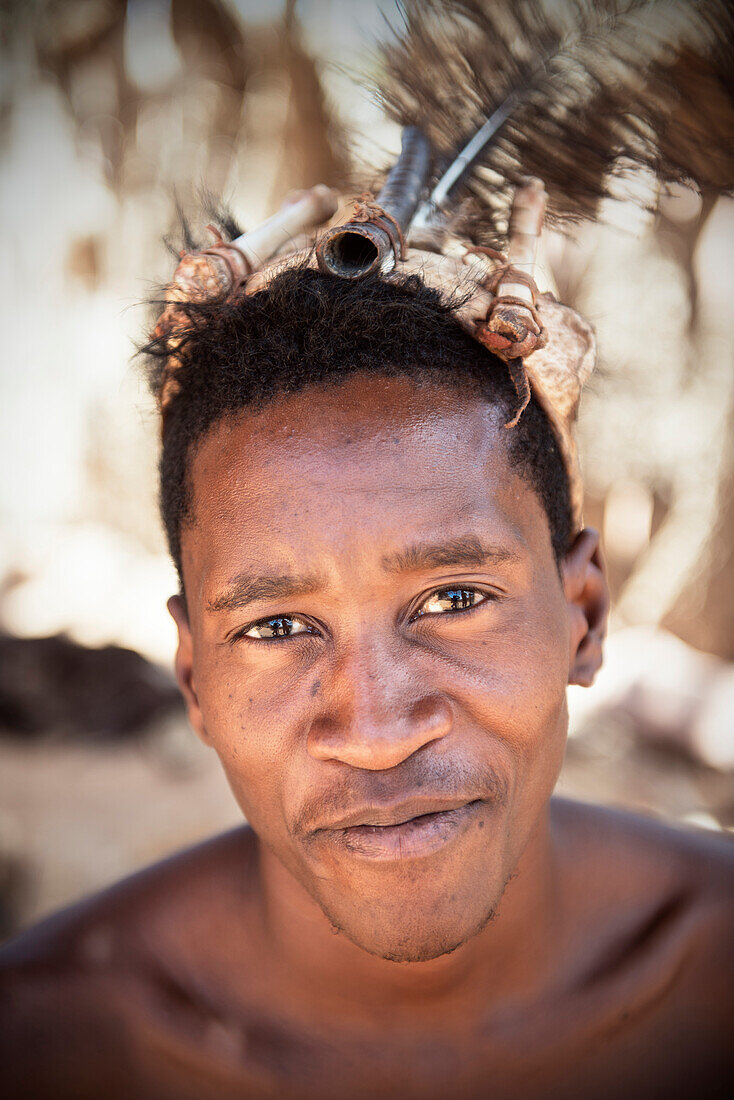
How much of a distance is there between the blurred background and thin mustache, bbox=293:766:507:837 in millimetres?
1881

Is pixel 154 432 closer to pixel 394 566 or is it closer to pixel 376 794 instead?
pixel 394 566

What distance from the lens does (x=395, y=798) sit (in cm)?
131

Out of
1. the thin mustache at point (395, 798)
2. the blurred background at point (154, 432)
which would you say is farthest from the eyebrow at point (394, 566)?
the blurred background at point (154, 432)

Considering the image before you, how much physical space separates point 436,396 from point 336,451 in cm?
20

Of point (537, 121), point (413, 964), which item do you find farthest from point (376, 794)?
point (537, 121)

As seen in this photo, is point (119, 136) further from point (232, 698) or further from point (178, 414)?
point (232, 698)

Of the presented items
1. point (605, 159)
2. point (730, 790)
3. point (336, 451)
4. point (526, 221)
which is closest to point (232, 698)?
point (336, 451)

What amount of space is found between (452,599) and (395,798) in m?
0.34

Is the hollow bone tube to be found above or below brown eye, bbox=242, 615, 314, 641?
above

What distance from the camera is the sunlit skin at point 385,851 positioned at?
1368mm

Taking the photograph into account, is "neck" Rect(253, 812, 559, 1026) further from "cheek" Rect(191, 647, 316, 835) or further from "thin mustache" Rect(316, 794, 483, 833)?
"thin mustache" Rect(316, 794, 483, 833)

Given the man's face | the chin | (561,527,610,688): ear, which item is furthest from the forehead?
the chin

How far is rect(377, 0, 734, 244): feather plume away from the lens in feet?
6.16

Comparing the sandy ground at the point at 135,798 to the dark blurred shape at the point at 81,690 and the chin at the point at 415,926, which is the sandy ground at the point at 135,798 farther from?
the chin at the point at 415,926
